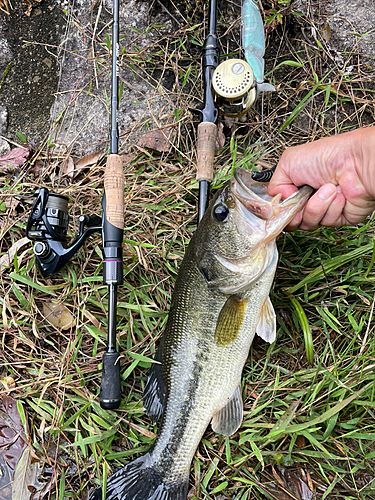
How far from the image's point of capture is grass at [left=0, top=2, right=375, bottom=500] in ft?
8.05

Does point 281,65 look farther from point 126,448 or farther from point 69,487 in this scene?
point 69,487

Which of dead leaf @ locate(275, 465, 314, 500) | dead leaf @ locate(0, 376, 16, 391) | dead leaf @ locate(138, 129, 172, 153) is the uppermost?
dead leaf @ locate(138, 129, 172, 153)

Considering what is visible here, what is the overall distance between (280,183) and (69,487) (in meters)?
2.65

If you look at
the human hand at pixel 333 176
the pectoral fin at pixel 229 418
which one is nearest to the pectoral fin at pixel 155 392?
the pectoral fin at pixel 229 418

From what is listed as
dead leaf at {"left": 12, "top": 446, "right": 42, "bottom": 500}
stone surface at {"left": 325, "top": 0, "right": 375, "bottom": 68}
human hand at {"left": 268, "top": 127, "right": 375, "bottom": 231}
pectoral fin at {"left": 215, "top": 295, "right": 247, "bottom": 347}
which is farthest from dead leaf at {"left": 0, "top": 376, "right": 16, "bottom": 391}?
stone surface at {"left": 325, "top": 0, "right": 375, "bottom": 68}

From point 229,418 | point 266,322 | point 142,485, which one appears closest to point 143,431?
point 142,485

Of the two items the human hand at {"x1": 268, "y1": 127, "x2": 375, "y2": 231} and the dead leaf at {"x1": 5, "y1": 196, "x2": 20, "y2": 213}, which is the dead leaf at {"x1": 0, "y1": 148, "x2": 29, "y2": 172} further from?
the human hand at {"x1": 268, "y1": 127, "x2": 375, "y2": 231}

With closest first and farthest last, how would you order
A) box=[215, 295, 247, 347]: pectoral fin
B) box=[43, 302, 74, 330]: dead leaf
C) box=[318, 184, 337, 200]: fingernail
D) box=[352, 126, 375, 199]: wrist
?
box=[352, 126, 375, 199]: wrist, box=[318, 184, 337, 200]: fingernail, box=[215, 295, 247, 347]: pectoral fin, box=[43, 302, 74, 330]: dead leaf

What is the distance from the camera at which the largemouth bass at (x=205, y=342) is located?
2205mm

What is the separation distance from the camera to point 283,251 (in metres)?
2.76

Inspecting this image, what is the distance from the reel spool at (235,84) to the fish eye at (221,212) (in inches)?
37.1

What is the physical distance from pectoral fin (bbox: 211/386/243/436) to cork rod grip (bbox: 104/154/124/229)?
57.3 inches

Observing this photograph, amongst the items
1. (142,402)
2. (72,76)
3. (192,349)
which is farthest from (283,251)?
(72,76)

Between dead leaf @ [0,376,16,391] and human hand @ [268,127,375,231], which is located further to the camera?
dead leaf @ [0,376,16,391]
